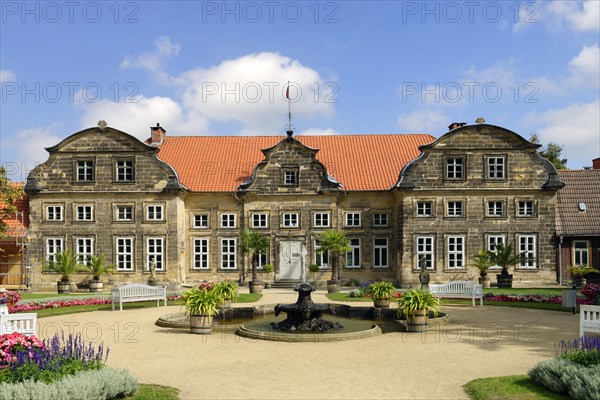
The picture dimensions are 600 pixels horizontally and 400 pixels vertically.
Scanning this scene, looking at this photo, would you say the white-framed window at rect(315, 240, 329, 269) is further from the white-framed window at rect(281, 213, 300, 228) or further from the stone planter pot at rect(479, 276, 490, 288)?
the stone planter pot at rect(479, 276, 490, 288)

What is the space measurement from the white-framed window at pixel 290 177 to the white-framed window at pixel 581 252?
53.2ft

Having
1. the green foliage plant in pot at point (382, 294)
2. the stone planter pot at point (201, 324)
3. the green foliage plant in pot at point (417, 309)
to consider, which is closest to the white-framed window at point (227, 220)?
the green foliage plant in pot at point (382, 294)

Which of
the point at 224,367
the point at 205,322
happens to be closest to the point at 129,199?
the point at 205,322

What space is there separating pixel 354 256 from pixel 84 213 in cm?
1537

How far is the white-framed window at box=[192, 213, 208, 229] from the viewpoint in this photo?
3334 cm

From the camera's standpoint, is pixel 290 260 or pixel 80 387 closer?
pixel 80 387

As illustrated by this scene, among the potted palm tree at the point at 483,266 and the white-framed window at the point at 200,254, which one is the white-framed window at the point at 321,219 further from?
the potted palm tree at the point at 483,266

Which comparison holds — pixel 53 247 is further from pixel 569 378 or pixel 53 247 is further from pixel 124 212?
pixel 569 378

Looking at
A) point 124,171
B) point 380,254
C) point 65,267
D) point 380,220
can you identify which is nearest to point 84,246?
point 65,267

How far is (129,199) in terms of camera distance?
32.1m

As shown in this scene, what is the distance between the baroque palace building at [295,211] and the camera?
31.7 metres

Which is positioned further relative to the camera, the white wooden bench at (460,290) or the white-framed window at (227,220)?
the white-framed window at (227,220)

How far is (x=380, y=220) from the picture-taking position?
1313 inches

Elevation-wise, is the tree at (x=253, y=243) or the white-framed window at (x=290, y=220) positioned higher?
the white-framed window at (x=290, y=220)
